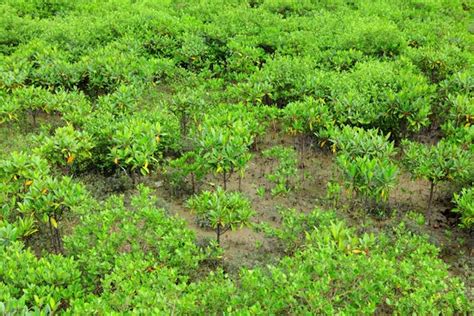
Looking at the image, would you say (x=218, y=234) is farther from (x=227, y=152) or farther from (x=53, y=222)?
(x=53, y=222)

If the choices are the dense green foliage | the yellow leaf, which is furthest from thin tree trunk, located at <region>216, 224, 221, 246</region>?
the yellow leaf

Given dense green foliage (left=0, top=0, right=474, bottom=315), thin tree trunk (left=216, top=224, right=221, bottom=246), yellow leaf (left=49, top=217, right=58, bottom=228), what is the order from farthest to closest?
thin tree trunk (left=216, top=224, right=221, bottom=246), yellow leaf (left=49, top=217, right=58, bottom=228), dense green foliage (left=0, top=0, right=474, bottom=315)

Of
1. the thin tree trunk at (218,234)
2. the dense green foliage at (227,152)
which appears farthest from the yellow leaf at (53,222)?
the thin tree trunk at (218,234)

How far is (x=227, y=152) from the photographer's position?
266 inches

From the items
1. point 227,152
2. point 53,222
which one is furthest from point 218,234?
point 53,222

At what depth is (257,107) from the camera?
8.55m

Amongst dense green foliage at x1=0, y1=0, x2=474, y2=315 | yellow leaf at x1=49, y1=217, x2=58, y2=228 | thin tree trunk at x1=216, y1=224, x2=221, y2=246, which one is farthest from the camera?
thin tree trunk at x1=216, y1=224, x2=221, y2=246

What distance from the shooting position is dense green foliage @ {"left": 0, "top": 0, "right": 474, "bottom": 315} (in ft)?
16.1

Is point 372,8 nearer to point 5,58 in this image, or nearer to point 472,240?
point 472,240

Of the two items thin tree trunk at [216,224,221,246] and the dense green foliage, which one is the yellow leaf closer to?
the dense green foliage

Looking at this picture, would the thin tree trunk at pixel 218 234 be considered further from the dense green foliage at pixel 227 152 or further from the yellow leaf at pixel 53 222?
the yellow leaf at pixel 53 222

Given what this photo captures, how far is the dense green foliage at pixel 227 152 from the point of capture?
4.91 metres

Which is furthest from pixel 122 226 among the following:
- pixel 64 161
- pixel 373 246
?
pixel 373 246

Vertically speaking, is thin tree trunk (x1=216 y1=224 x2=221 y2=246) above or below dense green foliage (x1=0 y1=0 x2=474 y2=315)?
below
